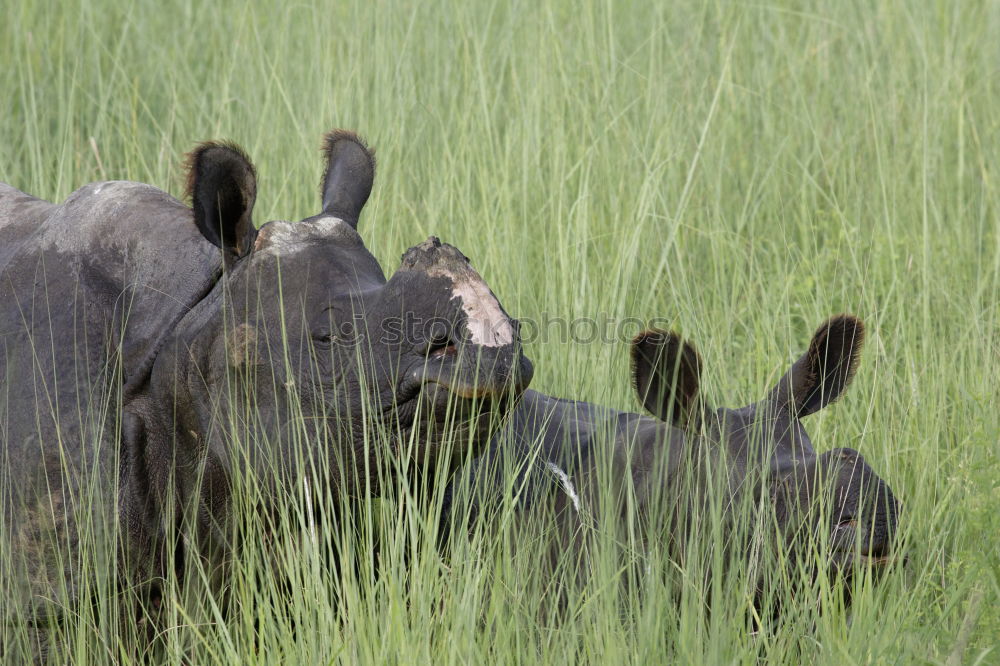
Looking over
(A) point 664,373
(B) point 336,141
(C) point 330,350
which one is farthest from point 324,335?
(A) point 664,373

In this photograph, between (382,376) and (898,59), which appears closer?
(382,376)

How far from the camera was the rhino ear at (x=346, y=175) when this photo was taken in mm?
2932

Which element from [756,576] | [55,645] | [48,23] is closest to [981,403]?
[756,576]

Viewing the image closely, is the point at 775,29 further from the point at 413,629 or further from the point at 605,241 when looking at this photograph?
the point at 413,629

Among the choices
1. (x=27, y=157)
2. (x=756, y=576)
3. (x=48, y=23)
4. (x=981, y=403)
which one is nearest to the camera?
(x=756, y=576)

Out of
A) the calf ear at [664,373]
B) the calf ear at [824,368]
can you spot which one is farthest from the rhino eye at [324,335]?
the calf ear at [824,368]

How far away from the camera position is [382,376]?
7.90 feet

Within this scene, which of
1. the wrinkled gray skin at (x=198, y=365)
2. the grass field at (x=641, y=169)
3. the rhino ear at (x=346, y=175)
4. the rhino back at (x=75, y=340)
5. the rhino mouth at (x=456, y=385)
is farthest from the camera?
the grass field at (x=641, y=169)

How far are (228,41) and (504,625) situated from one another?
153 inches

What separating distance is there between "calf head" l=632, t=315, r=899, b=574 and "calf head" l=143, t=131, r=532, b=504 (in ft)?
1.91

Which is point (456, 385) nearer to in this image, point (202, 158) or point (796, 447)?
point (202, 158)

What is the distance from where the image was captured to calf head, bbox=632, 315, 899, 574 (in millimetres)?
2797

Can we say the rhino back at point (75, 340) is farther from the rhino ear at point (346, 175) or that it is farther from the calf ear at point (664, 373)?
the calf ear at point (664, 373)

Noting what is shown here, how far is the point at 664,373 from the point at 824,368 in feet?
1.42
